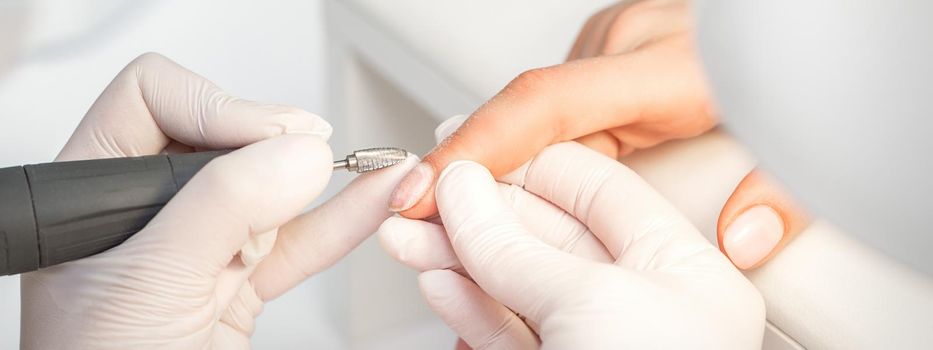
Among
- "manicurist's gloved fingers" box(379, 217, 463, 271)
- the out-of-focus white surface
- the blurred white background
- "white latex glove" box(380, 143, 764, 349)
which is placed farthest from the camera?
the blurred white background

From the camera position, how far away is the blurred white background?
1.03 metres

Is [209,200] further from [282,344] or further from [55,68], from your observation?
[282,344]

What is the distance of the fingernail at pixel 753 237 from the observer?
1.74 ft

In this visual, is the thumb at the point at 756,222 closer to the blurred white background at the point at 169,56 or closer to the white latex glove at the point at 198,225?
the white latex glove at the point at 198,225

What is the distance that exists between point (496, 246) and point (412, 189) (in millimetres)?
76

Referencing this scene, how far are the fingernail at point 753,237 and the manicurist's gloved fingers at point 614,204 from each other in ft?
0.06

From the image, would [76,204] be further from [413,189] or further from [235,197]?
[413,189]

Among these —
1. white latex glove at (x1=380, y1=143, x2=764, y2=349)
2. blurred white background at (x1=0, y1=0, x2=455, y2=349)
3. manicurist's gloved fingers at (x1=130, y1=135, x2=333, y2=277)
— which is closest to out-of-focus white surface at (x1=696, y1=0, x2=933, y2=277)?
white latex glove at (x1=380, y1=143, x2=764, y2=349)

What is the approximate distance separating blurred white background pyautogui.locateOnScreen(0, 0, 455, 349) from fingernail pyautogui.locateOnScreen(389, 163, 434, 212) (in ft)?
1.60

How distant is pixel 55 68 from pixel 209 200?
59 centimetres

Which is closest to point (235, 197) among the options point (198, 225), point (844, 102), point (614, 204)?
point (198, 225)

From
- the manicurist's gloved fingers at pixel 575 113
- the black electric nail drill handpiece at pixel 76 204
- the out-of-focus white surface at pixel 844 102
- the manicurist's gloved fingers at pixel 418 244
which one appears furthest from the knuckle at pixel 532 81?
the out-of-focus white surface at pixel 844 102

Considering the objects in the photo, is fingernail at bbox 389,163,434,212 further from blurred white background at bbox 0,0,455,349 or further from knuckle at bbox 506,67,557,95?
blurred white background at bbox 0,0,455,349

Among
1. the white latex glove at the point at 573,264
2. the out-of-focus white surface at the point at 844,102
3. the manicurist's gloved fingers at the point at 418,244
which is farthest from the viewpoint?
the manicurist's gloved fingers at the point at 418,244
